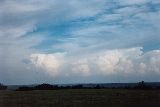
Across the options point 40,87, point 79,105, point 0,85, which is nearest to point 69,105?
point 79,105

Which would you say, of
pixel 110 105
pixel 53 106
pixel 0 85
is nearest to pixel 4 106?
pixel 53 106

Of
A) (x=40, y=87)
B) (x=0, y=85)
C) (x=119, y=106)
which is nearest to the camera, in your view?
(x=119, y=106)

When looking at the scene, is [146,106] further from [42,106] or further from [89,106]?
[42,106]

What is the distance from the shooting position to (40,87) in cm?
9862

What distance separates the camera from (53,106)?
36844 mm

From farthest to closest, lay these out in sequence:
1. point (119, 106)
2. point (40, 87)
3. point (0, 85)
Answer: point (0, 85) → point (40, 87) → point (119, 106)

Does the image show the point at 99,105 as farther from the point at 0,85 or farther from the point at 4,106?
the point at 0,85

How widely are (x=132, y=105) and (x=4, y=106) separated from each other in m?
12.6

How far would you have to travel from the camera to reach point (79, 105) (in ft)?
125

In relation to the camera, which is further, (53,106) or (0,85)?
(0,85)

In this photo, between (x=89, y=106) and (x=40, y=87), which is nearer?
(x=89, y=106)

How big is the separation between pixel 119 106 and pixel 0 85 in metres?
87.9

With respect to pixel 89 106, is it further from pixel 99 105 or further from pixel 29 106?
pixel 29 106

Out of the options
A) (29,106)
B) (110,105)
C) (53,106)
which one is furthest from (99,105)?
(29,106)
